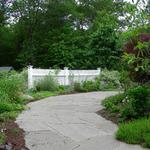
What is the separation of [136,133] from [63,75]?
14.4 metres

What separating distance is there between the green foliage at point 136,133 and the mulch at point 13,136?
1926 mm

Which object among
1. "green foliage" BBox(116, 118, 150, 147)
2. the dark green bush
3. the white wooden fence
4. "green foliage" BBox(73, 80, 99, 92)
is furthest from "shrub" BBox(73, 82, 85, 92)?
"green foliage" BBox(116, 118, 150, 147)

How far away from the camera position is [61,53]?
3688 centimetres

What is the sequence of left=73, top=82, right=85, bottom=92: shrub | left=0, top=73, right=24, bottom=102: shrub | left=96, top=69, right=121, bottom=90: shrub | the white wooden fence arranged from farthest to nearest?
left=96, top=69, right=121, bottom=90: shrub → left=73, top=82, right=85, bottom=92: shrub → the white wooden fence → left=0, top=73, right=24, bottom=102: shrub

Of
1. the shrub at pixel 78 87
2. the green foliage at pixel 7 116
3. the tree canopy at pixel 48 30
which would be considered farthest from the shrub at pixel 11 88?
the tree canopy at pixel 48 30

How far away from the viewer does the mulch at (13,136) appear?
7.69 m

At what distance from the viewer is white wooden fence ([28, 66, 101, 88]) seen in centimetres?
2011

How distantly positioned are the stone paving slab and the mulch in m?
0.13

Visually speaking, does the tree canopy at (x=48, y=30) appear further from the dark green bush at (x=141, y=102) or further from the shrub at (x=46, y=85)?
the dark green bush at (x=141, y=102)

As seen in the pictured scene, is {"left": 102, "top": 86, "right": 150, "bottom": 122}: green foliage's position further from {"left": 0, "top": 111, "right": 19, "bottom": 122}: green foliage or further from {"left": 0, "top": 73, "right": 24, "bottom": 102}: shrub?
{"left": 0, "top": 73, "right": 24, "bottom": 102}: shrub

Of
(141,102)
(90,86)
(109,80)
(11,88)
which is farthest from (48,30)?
(141,102)

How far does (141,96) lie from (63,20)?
33.7 meters

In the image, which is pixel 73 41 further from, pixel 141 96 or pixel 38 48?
pixel 141 96

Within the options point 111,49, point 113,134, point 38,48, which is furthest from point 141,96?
point 38,48
